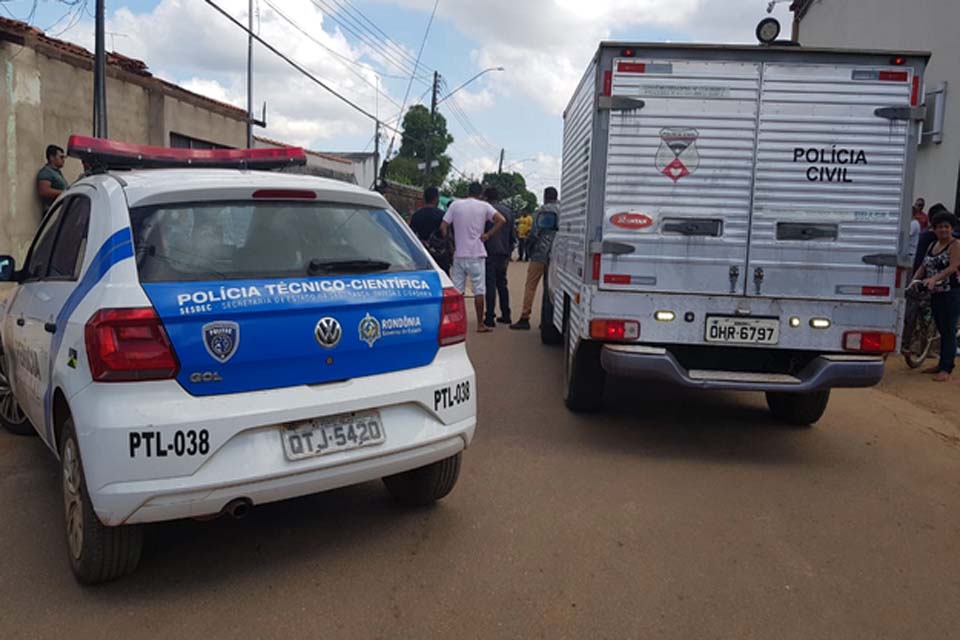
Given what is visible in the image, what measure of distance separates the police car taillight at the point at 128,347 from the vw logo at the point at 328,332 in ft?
1.90

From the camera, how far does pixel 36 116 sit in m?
11.8

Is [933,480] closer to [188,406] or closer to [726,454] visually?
[726,454]

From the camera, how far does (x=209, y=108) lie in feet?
57.4

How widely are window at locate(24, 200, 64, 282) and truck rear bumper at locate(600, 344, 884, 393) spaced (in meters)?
3.33

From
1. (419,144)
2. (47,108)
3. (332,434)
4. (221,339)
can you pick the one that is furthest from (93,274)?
(419,144)

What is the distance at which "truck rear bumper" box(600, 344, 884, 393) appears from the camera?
498 cm

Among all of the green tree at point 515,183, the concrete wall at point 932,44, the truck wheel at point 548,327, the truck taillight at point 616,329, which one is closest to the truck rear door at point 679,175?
the truck taillight at point 616,329

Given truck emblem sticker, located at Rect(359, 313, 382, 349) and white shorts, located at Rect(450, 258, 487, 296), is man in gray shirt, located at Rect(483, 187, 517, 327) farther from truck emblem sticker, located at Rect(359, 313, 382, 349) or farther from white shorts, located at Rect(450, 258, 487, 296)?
truck emblem sticker, located at Rect(359, 313, 382, 349)

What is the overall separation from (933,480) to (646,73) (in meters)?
3.10

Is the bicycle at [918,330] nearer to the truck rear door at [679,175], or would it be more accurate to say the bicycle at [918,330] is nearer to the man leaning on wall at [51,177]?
the truck rear door at [679,175]

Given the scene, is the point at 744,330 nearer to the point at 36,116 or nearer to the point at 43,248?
the point at 43,248

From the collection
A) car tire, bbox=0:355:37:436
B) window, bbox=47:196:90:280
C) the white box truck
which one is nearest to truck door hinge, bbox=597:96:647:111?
the white box truck

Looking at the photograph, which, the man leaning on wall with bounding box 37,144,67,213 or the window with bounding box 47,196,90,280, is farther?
the man leaning on wall with bounding box 37,144,67,213

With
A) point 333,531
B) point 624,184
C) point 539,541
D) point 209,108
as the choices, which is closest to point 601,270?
point 624,184
